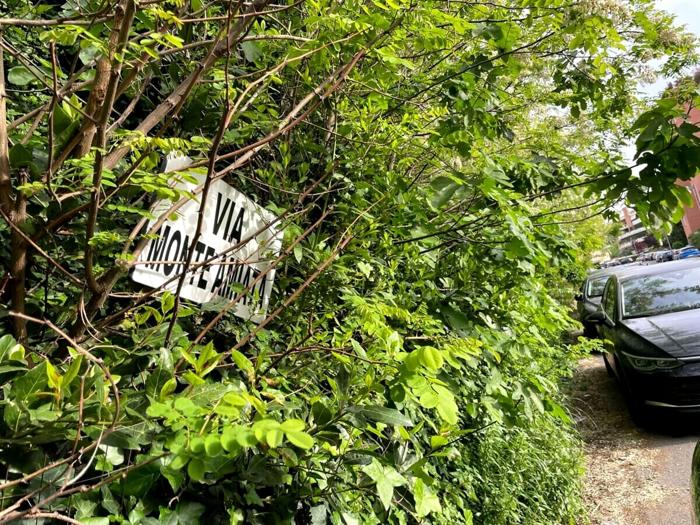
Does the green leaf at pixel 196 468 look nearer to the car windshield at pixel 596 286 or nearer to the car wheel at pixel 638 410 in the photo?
the car wheel at pixel 638 410

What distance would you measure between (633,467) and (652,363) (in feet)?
2.89

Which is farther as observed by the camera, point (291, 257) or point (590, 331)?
point (590, 331)

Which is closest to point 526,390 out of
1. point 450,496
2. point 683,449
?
point 450,496

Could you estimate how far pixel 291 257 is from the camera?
5.71 feet

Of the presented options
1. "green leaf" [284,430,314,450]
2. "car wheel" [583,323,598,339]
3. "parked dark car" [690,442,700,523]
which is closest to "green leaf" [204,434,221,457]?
"green leaf" [284,430,314,450]

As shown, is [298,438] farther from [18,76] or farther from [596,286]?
[596,286]

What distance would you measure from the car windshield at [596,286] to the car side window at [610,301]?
2862mm

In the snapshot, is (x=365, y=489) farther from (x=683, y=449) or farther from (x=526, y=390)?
(x=683, y=449)

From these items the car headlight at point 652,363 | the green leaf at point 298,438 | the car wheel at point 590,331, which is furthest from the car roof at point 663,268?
the green leaf at point 298,438

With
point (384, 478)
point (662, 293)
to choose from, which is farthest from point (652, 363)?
point (384, 478)

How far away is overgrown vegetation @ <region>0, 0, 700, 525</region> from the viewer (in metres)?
0.83

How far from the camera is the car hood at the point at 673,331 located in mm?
3601

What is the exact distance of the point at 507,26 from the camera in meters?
1.92

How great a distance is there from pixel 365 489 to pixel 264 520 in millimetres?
269
